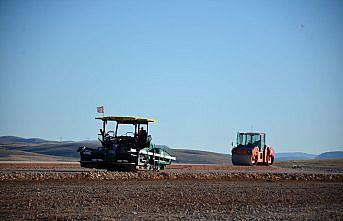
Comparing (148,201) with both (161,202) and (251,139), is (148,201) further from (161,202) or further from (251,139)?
(251,139)

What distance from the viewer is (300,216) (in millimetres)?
13977

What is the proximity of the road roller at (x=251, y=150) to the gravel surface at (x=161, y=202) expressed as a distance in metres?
24.7

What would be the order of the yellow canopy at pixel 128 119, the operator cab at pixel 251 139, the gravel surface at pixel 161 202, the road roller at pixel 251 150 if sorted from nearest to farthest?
1. the gravel surface at pixel 161 202
2. the yellow canopy at pixel 128 119
3. the road roller at pixel 251 150
4. the operator cab at pixel 251 139

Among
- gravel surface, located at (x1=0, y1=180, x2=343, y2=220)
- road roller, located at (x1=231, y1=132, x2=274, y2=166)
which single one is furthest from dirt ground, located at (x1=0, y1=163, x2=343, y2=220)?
road roller, located at (x1=231, y1=132, x2=274, y2=166)

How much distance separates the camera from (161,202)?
53.6 feet

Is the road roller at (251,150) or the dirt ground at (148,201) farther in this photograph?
the road roller at (251,150)

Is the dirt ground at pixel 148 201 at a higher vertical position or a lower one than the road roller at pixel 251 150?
lower

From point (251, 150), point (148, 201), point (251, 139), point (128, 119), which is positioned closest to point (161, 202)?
point (148, 201)

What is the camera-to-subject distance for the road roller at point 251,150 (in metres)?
46.8

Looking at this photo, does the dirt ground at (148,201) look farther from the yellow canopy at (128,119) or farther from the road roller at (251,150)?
the road roller at (251,150)

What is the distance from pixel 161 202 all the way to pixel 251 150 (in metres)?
31.3

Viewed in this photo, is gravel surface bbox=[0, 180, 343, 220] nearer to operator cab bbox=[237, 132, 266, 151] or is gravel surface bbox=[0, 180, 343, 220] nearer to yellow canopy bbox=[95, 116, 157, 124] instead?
yellow canopy bbox=[95, 116, 157, 124]

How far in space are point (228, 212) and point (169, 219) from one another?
1.97 m

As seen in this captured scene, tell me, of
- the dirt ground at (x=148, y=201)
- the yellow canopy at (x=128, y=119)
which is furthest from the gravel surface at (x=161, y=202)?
the yellow canopy at (x=128, y=119)
